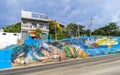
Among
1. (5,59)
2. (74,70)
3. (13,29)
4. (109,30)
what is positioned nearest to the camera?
(74,70)

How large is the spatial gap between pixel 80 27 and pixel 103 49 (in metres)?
71.4

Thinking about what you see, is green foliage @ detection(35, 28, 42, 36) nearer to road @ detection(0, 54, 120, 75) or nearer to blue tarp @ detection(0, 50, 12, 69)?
blue tarp @ detection(0, 50, 12, 69)

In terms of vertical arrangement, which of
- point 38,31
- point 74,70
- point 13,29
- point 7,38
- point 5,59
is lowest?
point 74,70

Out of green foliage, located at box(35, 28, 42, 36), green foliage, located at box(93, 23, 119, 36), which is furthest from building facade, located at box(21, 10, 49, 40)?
green foliage, located at box(93, 23, 119, 36)

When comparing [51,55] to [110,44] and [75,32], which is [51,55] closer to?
[110,44]

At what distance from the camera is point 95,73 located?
52.7ft

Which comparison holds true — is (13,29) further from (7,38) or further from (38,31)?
(7,38)

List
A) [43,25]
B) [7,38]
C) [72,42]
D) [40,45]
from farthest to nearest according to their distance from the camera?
[43,25], [7,38], [72,42], [40,45]

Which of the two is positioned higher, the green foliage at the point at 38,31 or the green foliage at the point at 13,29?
the green foliage at the point at 13,29

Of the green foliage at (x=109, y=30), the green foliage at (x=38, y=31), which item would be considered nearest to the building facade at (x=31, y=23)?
the green foliage at (x=38, y=31)

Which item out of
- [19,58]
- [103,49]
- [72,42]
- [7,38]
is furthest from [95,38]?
[7,38]

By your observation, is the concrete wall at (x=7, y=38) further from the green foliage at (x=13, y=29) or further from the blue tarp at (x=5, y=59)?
the green foliage at (x=13, y=29)

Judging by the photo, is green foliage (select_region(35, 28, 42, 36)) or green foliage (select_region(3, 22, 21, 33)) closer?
green foliage (select_region(35, 28, 42, 36))

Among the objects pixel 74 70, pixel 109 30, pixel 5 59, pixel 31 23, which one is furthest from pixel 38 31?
pixel 74 70
